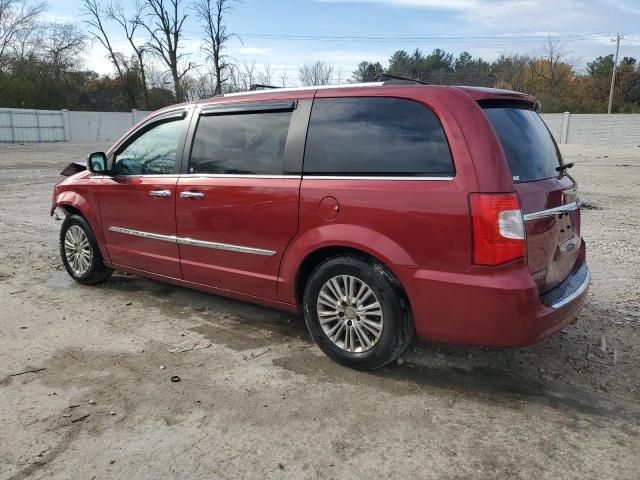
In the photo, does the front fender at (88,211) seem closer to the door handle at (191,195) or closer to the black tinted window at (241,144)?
the door handle at (191,195)

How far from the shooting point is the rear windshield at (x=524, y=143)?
3199mm

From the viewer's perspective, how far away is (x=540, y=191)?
321 centimetres

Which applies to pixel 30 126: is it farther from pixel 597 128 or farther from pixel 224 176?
pixel 597 128

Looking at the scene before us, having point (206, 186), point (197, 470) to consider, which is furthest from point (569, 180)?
point (197, 470)

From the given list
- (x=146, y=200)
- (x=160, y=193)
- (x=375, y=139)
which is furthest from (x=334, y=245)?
(x=146, y=200)

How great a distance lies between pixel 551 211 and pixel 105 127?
138 ft

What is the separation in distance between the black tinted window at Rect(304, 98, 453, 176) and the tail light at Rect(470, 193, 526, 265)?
0.92ft

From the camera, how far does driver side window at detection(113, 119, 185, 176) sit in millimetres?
4602

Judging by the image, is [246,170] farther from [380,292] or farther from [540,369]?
[540,369]

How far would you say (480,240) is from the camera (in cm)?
298

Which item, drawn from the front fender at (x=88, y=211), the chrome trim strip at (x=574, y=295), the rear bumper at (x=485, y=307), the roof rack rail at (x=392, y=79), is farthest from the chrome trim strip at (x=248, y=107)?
the chrome trim strip at (x=574, y=295)

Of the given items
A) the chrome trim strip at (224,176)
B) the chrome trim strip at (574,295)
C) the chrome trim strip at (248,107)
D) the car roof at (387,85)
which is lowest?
the chrome trim strip at (574,295)

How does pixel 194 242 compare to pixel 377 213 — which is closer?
pixel 377 213

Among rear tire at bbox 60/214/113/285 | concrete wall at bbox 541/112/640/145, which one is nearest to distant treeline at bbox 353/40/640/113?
concrete wall at bbox 541/112/640/145
